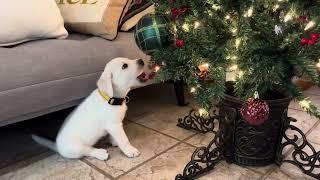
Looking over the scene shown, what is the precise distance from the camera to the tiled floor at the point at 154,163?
125 centimetres

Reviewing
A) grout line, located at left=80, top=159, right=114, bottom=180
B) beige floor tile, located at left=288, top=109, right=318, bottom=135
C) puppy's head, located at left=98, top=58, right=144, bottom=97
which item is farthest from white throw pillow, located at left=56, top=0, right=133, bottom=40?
beige floor tile, located at left=288, top=109, right=318, bottom=135

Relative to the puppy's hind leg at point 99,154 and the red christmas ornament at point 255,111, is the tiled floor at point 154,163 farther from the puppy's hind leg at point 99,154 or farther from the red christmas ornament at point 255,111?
the red christmas ornament at point 255,111

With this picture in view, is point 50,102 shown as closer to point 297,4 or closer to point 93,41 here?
point 93,41

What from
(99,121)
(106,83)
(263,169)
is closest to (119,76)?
(106,83)

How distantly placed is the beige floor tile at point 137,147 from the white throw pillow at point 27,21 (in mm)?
593

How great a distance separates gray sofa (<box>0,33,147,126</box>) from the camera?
1197 millimetres

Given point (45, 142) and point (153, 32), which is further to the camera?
point (45, 142)

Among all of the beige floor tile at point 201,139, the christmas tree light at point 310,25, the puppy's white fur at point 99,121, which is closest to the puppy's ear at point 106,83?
the puppy's white fur at point 99,121

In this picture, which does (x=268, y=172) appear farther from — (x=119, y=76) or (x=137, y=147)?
(x=119, y=76)

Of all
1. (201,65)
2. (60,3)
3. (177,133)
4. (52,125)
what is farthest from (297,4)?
(52,125)

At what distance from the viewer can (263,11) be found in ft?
3.69

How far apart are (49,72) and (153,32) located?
1.47 ft

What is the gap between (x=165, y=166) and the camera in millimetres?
1317

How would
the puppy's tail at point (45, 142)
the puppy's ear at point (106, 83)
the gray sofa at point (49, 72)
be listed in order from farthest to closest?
the puppy's tail at point (45, 142) < the puppy's ear at point (106, 83) < the gray sofa at point (49, 72)
